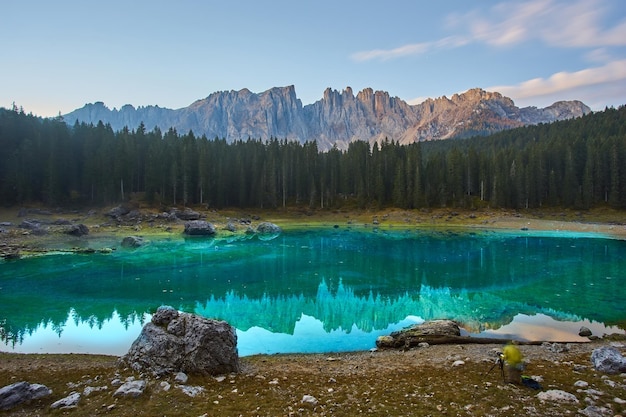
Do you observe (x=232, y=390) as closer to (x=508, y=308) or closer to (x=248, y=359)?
(x=248, y=359)

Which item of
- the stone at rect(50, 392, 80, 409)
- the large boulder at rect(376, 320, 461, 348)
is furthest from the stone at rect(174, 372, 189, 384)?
the large boulder at rect(376, 320, 461, 348)

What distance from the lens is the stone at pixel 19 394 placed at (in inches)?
413

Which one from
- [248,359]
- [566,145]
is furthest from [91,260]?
[566,145]

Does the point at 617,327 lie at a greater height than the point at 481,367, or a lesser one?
lesser

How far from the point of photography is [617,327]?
22422 mm

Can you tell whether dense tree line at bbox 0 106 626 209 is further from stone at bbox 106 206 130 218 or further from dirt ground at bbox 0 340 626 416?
dirt ground at bbox 0 340 626 416

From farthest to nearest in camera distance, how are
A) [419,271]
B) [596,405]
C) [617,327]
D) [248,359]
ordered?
1. [419,271]
2. [617,327]
3. [248,359]
4. [596,405]

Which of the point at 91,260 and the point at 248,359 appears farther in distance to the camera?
the point at 91,260

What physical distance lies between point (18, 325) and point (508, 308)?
3304cm

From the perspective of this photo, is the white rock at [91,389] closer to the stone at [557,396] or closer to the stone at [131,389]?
the stone at [131,389]

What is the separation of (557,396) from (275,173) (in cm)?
11453

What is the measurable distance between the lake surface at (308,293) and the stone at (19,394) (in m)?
7.57

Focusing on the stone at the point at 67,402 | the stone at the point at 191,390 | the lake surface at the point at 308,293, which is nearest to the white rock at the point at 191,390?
the stone at the point at 191,390

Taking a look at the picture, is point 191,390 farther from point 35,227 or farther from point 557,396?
point 35,227
